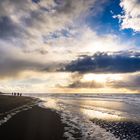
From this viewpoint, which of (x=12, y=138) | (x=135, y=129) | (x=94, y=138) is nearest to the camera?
(x=12, y=138)

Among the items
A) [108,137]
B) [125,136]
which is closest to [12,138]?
[108,137]

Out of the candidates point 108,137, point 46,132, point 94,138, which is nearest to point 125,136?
point 108,137

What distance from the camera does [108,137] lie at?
1919 cm

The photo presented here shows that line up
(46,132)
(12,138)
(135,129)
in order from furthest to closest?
(135,129)
(46,132)
(12,138)

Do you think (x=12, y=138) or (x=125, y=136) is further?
(x=125, y=136)

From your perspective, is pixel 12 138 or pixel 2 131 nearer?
pixel 12 138

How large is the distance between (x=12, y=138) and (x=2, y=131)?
2604 millimetres

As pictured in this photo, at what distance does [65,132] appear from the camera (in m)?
20.1

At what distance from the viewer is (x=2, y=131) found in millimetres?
19031

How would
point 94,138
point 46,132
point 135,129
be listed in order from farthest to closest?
point 135,129 < point 46,132 < point 94,138

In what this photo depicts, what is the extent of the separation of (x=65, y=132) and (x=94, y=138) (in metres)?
2.94

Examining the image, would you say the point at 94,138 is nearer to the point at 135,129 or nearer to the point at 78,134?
the point at 78,134

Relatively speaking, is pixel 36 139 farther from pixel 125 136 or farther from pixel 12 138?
pixel 125 136

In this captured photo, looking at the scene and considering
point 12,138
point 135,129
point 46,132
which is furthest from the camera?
point 135,129
